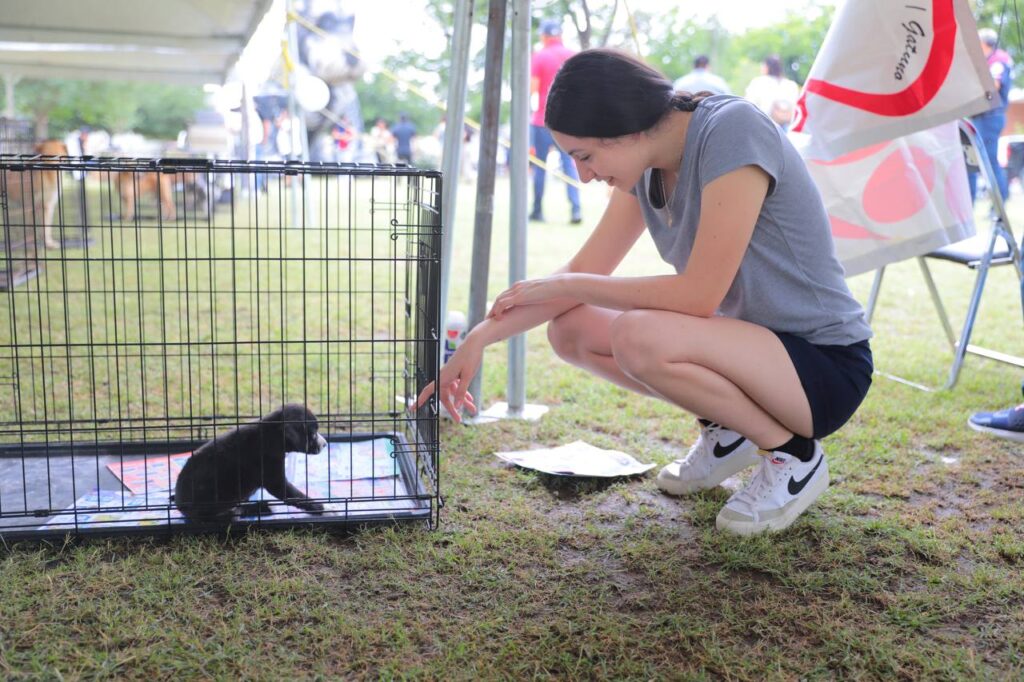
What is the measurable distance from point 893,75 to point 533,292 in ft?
4.79

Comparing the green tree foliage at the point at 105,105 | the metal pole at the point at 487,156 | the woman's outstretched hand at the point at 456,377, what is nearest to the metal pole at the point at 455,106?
the metal pole at the point at 487,156

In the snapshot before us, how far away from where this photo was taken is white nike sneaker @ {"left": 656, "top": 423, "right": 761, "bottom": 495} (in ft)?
7.13

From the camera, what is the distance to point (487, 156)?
268 cm

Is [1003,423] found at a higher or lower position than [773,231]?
lower

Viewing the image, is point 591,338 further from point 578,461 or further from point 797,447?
point 797,447

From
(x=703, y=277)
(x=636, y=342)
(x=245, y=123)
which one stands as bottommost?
(x=636, y=342)

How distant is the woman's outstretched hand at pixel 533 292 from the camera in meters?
1.93

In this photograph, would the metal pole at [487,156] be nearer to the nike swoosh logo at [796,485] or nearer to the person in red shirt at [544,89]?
the nike swoosh logo at [796,485]

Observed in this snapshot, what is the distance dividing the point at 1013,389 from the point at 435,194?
2.37 m

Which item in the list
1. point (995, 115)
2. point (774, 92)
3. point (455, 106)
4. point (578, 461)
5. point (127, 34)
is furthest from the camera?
point (774, 92)

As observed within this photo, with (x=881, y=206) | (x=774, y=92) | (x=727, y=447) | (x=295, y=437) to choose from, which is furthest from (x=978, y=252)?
(x=774, y=92)

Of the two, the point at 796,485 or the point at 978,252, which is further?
the point at 978,252

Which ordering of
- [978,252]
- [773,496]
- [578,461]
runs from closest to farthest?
1. [773,496]
2. [578,461]
3. [978,252]

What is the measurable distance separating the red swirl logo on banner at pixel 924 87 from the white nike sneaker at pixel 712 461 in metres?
1.18
